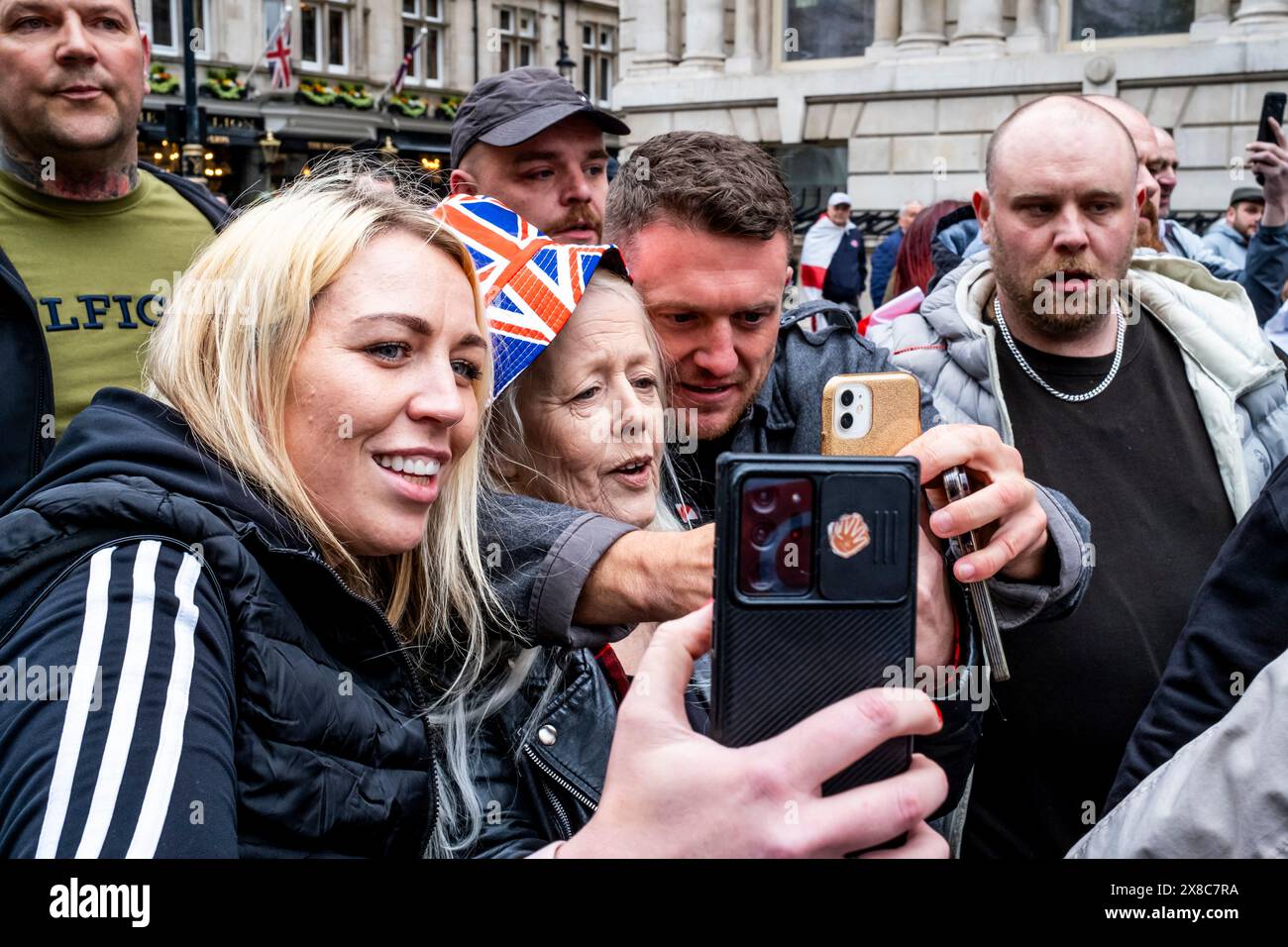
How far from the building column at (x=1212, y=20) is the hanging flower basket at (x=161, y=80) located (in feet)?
60.1

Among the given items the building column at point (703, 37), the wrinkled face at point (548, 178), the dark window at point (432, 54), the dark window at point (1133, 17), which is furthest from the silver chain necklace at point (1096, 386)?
the dark window at point (432, 54)

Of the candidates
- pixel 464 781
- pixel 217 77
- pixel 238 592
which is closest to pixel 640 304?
pixel 464 781

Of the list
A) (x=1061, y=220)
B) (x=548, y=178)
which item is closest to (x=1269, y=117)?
(x=1061, y=220)

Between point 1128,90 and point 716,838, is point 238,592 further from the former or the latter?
point 1128,90

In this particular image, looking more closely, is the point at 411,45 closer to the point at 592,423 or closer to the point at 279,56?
the point at 279,56

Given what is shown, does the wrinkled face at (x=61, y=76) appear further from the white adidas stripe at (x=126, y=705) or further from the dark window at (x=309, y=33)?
the dark window at (x=309, y=33)

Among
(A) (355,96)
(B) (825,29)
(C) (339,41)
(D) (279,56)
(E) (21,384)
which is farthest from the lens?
(C) (339,41)

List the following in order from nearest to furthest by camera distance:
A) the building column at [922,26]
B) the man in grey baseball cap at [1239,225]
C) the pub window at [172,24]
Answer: the man in grey baseball cap at [1239,225] → the building column at [922,26] → the pub window at [172,24]

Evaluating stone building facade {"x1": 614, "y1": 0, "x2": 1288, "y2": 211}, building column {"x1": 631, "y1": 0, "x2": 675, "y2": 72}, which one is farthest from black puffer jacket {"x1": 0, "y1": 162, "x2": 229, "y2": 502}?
building column {"x1": 631, "y1": 0, "x2": 675, "y2": 72}

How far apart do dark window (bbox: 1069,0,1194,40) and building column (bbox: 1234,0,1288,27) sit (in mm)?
963

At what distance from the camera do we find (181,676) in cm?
124

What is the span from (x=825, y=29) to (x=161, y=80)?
12.9 metres

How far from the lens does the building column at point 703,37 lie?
20984 millimetres

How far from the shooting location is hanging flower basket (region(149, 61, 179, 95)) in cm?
2358
